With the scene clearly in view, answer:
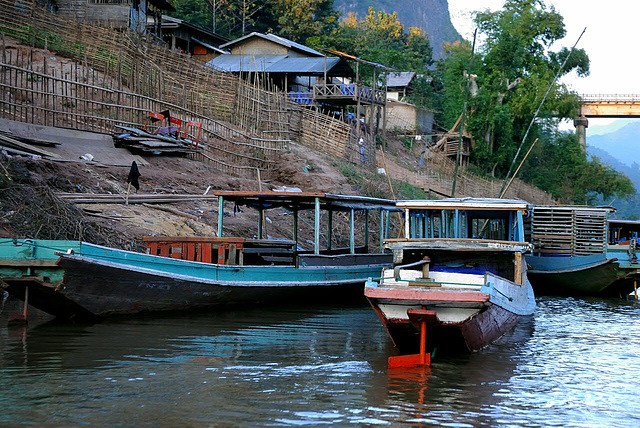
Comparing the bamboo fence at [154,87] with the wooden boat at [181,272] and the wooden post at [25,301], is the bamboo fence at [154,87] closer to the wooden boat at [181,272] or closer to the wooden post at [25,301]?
the wooden boat at [181,272]

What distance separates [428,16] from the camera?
4870 inches

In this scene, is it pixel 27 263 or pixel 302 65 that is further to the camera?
pixel 302 65

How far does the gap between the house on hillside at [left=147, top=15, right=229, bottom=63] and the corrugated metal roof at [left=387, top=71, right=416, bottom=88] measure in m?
10.2

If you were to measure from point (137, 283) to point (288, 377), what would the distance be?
12.9 ft

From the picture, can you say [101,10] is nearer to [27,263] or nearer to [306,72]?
[306,72]

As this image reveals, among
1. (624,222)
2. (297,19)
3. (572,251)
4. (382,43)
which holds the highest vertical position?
(297,19)

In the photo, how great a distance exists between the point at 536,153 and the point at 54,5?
1140 inches

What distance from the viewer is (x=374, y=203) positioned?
55.5ft

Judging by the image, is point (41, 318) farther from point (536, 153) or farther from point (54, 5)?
point (536, 153)

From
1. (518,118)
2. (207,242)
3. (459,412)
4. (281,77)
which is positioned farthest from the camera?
(518,118)

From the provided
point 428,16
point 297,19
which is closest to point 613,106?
point 297,19

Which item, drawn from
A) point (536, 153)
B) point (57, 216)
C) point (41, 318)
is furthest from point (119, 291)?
point (536, 153)

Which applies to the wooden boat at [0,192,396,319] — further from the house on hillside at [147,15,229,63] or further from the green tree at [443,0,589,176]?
the green tree at [443,0,589,176]

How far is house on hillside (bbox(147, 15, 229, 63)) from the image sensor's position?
122 feet
